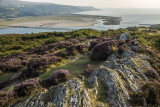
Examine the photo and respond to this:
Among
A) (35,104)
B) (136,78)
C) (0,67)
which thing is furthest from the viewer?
(0,67)

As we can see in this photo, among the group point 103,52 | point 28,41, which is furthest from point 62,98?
point 28,41

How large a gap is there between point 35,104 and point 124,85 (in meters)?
5.11

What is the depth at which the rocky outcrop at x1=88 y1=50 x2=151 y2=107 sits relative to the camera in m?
5.76

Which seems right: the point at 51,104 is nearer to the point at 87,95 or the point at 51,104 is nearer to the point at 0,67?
the point at 87,95

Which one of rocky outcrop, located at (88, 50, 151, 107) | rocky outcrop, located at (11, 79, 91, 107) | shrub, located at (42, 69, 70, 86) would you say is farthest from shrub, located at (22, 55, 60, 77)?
rocky outcrop, located at (88, 50, 151, 107)

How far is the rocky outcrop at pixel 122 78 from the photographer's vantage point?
18.9ft

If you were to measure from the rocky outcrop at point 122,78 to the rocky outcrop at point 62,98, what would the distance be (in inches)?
52.7

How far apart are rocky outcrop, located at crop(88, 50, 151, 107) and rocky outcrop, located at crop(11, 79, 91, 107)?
4.39 ft

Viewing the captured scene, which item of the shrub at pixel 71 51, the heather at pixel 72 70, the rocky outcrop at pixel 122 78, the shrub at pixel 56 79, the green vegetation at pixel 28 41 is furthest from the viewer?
the green vegetation at pixel 28 41

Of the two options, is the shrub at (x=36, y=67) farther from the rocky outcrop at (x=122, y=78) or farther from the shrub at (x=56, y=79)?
the rocky outcrop at (x=122, y=78)

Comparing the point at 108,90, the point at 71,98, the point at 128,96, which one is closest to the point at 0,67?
the point at 71,98

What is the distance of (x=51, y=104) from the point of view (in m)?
5.35

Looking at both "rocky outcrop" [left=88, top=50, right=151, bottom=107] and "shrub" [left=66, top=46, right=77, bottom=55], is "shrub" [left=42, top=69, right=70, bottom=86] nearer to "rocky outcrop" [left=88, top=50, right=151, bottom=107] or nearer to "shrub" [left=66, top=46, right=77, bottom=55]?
"rocky outcrop" [left=88, top=50, right=151, bottom=107]

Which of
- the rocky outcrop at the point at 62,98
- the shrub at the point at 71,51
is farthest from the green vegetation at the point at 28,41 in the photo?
the rocky outcrop at the point at 62,98
